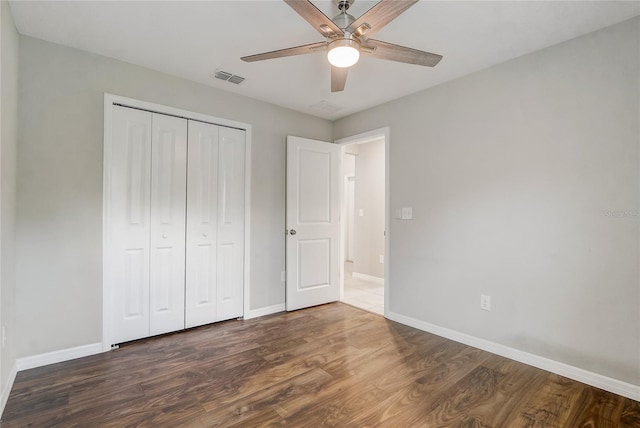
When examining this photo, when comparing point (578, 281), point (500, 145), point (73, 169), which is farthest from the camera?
point (500, 145)

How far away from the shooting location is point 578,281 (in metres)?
2.21

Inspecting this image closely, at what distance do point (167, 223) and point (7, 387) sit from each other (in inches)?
58.6

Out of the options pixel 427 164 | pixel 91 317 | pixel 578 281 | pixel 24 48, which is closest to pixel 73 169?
pixel 24 48

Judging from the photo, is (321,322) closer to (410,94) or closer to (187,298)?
(187,298)

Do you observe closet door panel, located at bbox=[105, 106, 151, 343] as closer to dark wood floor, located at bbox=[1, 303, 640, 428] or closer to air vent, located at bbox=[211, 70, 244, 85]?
dark wood floor, located at bbox=[1, 303, 640, 428]

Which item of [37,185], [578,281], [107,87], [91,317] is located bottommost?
[91,317]

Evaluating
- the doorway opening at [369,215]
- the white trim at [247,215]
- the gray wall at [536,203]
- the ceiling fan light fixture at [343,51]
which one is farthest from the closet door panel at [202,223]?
the doorway opening at [369,215]

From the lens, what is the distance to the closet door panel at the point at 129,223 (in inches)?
103

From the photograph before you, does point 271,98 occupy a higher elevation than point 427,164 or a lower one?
higher

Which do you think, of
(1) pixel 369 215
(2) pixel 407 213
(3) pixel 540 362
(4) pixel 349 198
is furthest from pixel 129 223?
(4) pixel 349 198

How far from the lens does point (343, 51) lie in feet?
5.79

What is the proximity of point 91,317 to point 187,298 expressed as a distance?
0.77 m

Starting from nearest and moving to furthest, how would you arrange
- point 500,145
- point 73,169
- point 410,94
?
point 73,169 < point 500,145 < point 410,94

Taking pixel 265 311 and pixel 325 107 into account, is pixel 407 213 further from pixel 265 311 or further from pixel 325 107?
pixel 265 311
